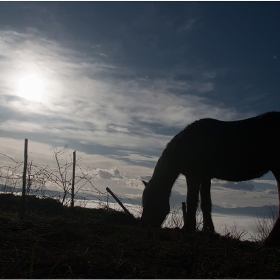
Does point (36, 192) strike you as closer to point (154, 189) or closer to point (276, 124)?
point (154, 189)

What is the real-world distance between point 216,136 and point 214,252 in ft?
9.52

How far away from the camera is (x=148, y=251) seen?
4.54 metres

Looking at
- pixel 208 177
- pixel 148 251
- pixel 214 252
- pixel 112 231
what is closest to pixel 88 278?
pixel 148 251

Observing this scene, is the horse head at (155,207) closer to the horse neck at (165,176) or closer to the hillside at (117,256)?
the horse neck at (165,176)

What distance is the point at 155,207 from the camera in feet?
24.8

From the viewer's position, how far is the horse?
6.01 metres

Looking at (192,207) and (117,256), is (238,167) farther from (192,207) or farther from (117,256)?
(117,256)

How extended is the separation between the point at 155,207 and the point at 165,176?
84 centimetres

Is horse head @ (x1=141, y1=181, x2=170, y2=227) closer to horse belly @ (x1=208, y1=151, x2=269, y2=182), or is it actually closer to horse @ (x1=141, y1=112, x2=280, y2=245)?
horse @ (x1=141, y1=112, x2=280, y2=245)

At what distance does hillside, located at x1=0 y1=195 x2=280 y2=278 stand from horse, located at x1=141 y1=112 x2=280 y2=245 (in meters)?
1.42

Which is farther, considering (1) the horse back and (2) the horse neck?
(2) the horse neck

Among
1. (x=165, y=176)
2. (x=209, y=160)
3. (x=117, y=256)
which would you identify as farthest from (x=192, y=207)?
(x=117, y=256)

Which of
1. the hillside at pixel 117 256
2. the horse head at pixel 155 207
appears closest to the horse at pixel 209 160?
the horse head at pixel 155 207

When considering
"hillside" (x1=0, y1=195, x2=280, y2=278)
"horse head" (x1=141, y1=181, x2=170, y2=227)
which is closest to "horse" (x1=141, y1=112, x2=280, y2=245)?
"horse head" (x1=141, y1=181, x2=170, y2=227)
